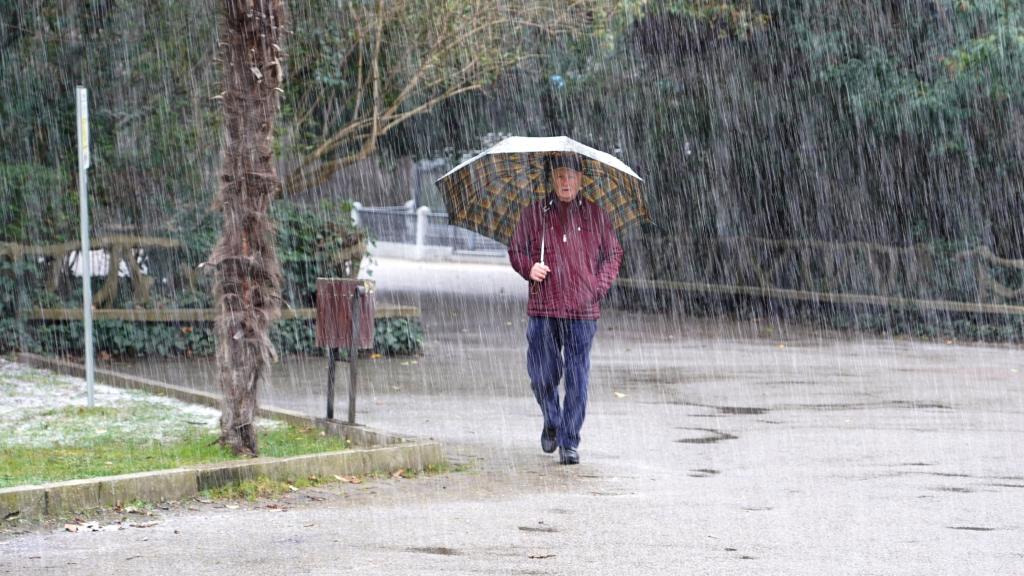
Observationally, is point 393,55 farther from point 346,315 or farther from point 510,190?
point 346,315

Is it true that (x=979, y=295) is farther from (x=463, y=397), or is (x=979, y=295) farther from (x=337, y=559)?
(x=337, y=559)

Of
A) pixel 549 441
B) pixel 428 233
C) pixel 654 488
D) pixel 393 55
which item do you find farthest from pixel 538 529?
pixel 428 233

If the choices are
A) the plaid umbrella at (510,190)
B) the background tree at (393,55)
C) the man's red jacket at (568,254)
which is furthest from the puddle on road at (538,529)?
the background tree at (393,55)

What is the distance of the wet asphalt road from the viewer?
21.1ft

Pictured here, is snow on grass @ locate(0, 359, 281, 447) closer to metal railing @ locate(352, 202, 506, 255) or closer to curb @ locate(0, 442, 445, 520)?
curb @ locate(0, 442, 445, 520)

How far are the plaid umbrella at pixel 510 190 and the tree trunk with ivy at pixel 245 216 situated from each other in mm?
1489

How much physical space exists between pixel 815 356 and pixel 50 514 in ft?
38.3

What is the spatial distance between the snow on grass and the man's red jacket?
2.42 meters

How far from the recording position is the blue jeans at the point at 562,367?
9.15m

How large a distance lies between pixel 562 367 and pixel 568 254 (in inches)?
29.9

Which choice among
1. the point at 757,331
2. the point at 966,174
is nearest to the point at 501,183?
the point at 757,331

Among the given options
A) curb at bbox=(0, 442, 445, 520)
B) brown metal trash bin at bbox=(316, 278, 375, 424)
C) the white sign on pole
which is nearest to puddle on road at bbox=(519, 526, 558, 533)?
curb at bbox=(0, 442, 445, 520)

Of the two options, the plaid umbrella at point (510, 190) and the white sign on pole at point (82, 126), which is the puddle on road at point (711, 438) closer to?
the plaid umbrella at point (510, 190)

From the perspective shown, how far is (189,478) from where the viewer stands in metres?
7.82
